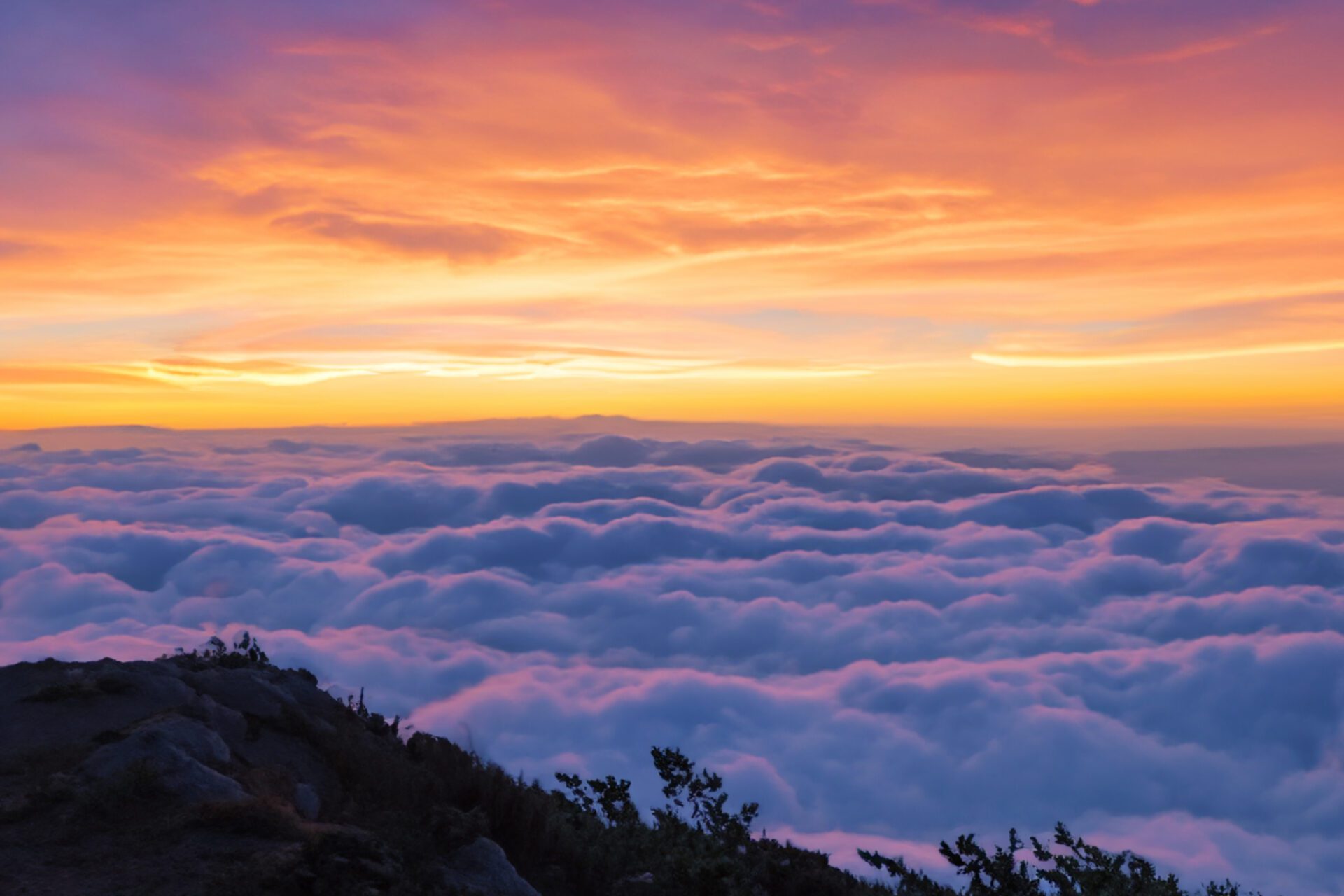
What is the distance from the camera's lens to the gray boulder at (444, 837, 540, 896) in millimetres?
8320

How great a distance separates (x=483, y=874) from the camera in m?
8.69

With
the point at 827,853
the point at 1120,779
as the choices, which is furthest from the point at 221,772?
the point at 1120,779

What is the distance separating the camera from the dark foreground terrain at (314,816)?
25.5 ft

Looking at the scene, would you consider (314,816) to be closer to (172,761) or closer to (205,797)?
(205,797)

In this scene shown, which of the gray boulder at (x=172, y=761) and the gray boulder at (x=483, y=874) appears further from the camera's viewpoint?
the gray boulder at (x=172, y=761)

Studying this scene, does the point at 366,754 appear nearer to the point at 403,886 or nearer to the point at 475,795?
the point at 475,795

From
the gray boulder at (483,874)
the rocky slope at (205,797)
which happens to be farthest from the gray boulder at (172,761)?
the gray boulder at (483,874)

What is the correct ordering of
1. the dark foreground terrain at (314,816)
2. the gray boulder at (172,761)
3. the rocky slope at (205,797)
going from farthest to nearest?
1. the gray boulder at (172,761)
2. the dark foreground terrain at (314,816)
3. the rocky slope at (205,797)

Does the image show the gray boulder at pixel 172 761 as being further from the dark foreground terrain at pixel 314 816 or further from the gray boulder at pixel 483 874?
the gray boulder at pixel 483 874

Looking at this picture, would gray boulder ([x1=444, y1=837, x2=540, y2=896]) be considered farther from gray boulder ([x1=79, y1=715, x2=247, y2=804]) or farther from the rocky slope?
gray boulder ([x1=79, y1=715, x2=247, y2=804])

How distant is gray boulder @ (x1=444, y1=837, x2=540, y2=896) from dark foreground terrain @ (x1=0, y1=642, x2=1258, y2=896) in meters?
0.02

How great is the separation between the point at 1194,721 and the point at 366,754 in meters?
185

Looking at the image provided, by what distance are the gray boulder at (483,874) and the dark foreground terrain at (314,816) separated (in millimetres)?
24

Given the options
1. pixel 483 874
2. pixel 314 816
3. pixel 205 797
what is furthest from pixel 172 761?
pixel 483 874
